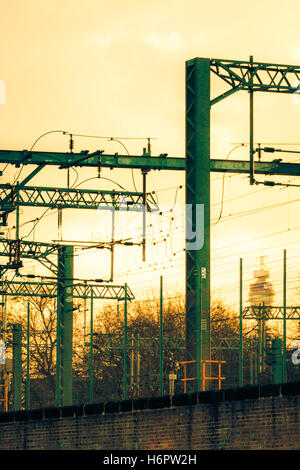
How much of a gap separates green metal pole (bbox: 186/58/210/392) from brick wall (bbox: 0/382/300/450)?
14.9ft

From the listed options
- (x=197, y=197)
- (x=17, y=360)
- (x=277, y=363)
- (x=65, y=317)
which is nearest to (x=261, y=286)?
(x=277, y=363)

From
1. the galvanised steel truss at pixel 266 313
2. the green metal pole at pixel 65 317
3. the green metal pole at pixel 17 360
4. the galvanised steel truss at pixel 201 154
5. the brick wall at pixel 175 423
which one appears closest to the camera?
the brick wall at pixel 175 423

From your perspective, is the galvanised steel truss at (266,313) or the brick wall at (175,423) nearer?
the brick wall at (175,423)

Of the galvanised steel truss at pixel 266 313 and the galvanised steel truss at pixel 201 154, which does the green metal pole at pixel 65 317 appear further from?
the galvanised steel truss at pixel 201 154

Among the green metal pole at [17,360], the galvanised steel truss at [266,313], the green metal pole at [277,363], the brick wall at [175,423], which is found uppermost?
the galvanised steel truss at [266,313]

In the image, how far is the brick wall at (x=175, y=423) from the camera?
25.1 m

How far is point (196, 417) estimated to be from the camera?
89.9ft

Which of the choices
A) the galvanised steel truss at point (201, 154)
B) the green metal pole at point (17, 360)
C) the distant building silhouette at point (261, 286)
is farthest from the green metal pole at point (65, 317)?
the galvanised steel truss at point (201, 154)

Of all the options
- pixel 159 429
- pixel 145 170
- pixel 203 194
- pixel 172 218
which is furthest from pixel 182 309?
pixel 159 429

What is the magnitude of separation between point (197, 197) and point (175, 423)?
9.66 meters

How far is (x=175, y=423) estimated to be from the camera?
91.7 ft

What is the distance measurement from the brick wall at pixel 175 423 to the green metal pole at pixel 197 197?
4.53 m
